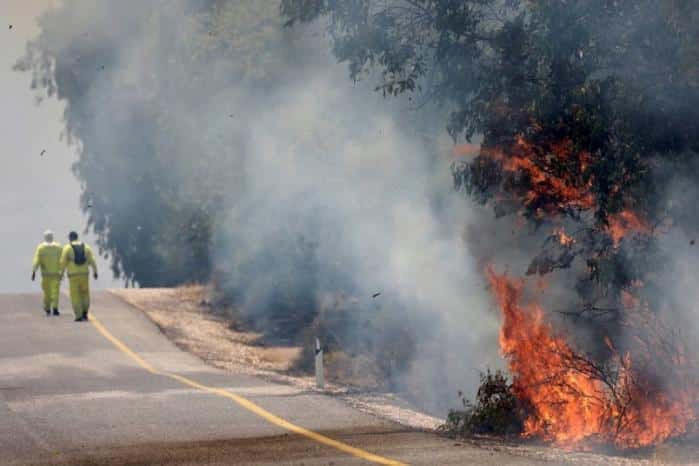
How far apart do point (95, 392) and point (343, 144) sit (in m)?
10.1

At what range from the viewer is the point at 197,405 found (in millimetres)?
19547

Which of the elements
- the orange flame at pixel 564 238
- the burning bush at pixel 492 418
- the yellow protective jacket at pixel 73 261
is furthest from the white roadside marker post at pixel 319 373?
the yellow protective jacket at pixel 73 261

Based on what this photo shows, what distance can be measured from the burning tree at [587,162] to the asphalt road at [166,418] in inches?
85.2

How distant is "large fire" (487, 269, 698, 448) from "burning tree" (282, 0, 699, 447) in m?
0.02

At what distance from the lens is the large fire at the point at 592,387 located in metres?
16.5

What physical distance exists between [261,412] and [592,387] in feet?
13.5

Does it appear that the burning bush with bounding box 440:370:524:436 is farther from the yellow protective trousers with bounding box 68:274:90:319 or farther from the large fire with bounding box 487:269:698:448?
the yellow protective trousers with bounding box 68:274:90:319

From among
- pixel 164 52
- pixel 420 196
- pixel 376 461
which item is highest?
pixel 164 52

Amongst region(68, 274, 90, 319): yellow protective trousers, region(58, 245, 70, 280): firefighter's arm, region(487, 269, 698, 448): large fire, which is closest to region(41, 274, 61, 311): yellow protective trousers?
region(68, 274, 90, 319): yellow protective trousers

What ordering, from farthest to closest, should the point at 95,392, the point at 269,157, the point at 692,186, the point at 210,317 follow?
the point at 210,317 → the point at 269,157 → the point at 95,392 → the point at 692,186

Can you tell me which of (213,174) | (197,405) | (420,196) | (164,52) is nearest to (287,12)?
(197,405)

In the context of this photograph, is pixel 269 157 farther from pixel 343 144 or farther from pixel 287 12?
pixel 287 12

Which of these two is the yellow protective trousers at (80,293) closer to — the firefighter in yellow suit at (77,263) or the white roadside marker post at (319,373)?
the firefighter in yellow suit at (77,263)

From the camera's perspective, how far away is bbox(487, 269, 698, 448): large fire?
16.5 meters
